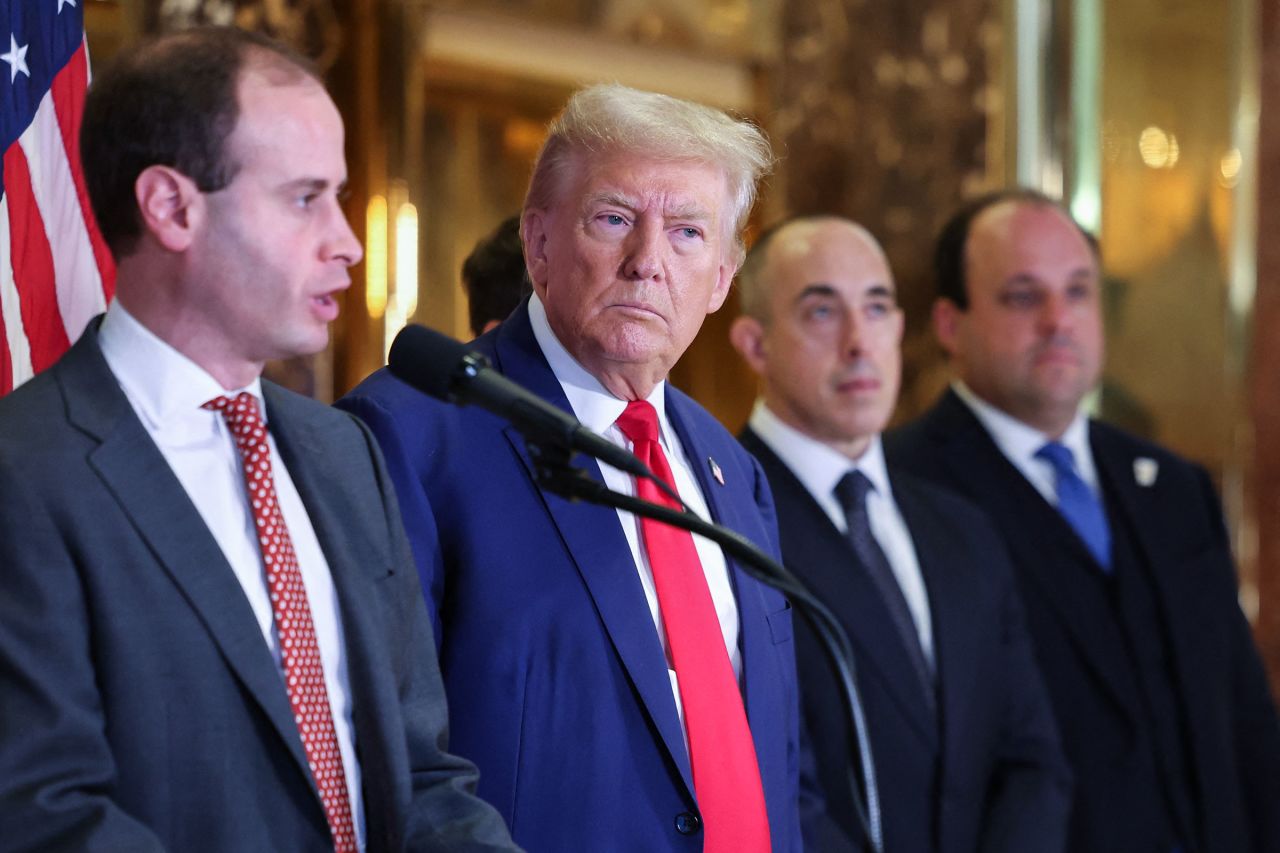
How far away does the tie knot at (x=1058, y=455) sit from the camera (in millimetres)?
3529

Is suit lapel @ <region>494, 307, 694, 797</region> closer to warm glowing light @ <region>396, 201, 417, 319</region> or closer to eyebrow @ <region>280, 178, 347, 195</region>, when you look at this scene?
eyebrow @ <region>280, 178, 347, 195</region>

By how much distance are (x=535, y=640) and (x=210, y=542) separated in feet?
1.83

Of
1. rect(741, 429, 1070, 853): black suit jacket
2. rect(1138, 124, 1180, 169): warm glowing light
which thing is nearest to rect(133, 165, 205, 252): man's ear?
rect(741, 429, 1070, 853): black suit jacket

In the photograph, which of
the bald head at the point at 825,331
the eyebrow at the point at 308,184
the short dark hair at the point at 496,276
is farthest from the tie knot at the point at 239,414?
the bald head at the point at 825,331

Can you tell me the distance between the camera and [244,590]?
1.61 metres

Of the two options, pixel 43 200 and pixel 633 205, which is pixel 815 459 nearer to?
pixel 633 205

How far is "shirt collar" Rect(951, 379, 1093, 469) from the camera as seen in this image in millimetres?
3545

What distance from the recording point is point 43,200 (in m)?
2.21

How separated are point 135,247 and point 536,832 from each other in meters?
0.83

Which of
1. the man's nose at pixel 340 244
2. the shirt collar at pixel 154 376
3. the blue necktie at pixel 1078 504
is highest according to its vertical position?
the man's nose at pixel 340 244

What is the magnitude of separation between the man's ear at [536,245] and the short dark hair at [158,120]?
0.67 meters

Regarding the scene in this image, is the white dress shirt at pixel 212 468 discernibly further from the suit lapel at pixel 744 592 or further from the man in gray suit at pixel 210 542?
the suit lapel at pixel 744 592

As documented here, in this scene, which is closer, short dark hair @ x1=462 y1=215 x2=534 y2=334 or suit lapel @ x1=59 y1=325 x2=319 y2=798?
suit lapel @ x1=59 y1=325 x2=319 y2=798

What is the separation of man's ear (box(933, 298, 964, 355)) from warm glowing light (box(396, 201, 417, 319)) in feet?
4.04
